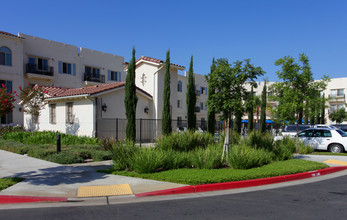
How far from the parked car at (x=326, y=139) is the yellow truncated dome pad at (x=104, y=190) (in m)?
12.8

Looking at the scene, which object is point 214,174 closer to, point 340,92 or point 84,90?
point 84,90

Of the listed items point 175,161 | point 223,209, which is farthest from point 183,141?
point 223,209

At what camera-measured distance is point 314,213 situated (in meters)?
5.57

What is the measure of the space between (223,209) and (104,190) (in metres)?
3.13

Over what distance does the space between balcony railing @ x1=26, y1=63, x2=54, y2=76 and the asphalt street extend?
86.3ft

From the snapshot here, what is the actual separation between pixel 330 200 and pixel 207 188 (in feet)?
9.68

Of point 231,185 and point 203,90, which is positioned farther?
point 203,90

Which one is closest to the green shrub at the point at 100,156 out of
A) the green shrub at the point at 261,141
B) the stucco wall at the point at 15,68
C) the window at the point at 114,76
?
the green shrub at the point at 261,141

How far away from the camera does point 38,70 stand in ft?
96.0

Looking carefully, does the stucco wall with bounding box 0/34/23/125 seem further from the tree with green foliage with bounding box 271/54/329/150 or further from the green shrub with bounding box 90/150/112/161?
the tree with green foliage with bounding box 271/54/329/150

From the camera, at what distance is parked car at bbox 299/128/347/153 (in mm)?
15586

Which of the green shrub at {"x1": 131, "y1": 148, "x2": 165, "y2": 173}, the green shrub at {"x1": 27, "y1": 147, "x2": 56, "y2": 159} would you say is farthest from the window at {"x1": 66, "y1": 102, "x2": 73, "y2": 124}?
the green shrub at {"x1": 131, "y1": 148, "x2": 165, "y2": 173}

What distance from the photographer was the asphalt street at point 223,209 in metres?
5.38

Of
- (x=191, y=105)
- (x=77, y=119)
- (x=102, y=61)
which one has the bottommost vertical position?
(x=77, y=119)
